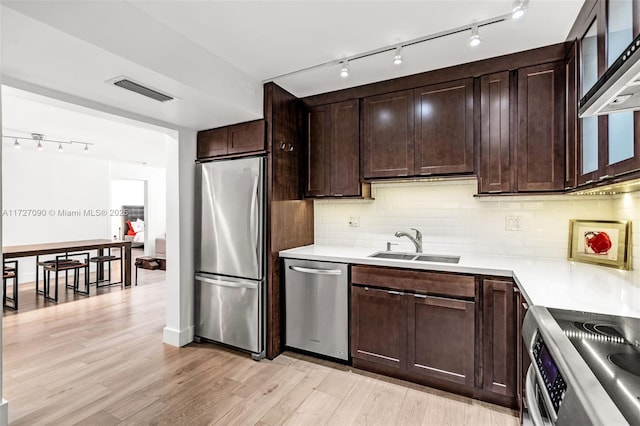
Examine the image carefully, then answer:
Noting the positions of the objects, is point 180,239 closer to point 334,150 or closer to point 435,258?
point 334,150

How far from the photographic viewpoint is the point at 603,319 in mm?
1216

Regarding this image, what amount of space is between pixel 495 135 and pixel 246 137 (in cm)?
212

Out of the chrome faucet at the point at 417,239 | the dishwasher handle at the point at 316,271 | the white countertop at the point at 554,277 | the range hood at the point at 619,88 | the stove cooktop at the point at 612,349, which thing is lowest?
the dishwasher handle at the point at 316,271

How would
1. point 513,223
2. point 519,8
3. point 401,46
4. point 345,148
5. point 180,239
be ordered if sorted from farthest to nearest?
point 180,239 < point 345,148 < point 513,223 < point 401,46 < point 519,8

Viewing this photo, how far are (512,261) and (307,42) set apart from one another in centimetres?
222

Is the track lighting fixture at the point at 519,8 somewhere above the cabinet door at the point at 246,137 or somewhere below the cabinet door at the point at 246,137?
above

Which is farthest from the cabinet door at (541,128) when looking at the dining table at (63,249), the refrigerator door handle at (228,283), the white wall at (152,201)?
the white wall at (152,201)

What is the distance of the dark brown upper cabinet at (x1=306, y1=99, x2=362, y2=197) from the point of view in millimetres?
3031

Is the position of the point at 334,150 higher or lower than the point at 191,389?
higher

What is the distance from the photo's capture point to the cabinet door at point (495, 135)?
2.44 m

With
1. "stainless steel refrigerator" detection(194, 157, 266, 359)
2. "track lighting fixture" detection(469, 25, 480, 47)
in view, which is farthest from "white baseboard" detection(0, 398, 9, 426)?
"track lighting fixture" detection(469, 25, 480, 47)

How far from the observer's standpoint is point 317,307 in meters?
2.82

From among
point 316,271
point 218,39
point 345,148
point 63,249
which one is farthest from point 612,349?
point 63,249

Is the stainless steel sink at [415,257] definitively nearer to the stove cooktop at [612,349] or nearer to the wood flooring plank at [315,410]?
the wood flooring plank at [315,410]
